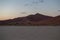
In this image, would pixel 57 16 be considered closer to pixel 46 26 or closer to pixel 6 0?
pixel 46 26

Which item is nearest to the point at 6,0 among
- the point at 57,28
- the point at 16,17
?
the point at 16,17

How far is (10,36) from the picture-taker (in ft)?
7.64

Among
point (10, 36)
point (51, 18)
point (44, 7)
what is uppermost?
point (44, 7)

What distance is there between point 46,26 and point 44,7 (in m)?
0.28

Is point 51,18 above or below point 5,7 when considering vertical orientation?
below

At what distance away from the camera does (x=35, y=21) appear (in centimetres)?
228

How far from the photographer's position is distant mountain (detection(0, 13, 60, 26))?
225cm

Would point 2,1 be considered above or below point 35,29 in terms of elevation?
above

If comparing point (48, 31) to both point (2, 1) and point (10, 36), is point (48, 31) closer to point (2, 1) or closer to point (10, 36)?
point (10, 36)

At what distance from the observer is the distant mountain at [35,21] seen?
7.40ft

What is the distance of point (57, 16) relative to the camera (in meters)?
2.27

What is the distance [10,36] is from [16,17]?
0.29 m

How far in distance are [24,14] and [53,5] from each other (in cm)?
44

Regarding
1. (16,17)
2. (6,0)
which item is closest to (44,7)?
(16,17)
